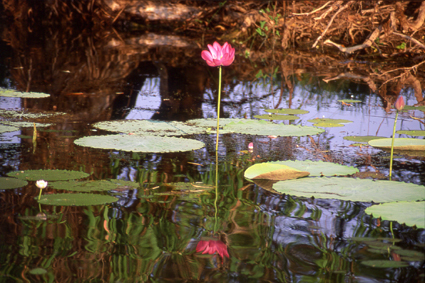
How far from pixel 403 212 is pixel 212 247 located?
0.66 m

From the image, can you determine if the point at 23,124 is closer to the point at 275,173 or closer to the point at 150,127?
the point at 150,127

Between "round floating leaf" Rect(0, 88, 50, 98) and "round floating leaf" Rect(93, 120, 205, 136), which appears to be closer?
"round floating leaf" Rect(93, 120, 205, 136)

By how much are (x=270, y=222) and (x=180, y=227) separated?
0.31 m

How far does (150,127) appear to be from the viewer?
297 cm

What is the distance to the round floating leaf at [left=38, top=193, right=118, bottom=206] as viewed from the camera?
5.53 feet

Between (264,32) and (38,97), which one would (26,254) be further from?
(264,32)

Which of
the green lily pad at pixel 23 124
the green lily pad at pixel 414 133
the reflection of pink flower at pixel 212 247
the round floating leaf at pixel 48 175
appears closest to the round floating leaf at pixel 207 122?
the green lily pad at pixel 23 124

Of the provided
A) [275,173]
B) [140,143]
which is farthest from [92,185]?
[275,173]

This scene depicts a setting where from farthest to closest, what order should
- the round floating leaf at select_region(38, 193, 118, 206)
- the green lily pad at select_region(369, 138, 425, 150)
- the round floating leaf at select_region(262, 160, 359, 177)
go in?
the green lily pad at select_region(369, 138, 425, 150), the round floating leaf at select_region(262, 160, 359, 177), the round floating leaf at select_region(38, 193, 118, 206)

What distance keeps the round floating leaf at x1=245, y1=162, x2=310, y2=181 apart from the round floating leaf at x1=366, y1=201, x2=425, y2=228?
1.36ft

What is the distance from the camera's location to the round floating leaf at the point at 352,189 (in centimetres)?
→ 177

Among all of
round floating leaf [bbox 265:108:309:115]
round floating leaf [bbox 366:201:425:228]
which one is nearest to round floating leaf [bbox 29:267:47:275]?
round floating leaf [bbox 366:201:425:228]

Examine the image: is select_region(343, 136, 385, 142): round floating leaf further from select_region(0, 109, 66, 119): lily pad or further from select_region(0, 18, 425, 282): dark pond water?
select_region(0, 109, 66, 119): lily pad

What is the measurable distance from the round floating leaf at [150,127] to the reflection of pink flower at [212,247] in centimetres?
142
